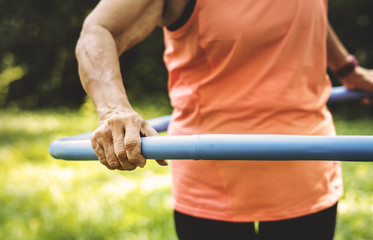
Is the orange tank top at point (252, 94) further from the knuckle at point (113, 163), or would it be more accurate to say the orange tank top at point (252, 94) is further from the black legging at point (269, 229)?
the knuckle at point (113, 163)

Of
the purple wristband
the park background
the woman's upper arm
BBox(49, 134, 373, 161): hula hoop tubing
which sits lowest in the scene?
the park background

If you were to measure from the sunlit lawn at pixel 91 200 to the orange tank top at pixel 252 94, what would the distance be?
161 centimetres

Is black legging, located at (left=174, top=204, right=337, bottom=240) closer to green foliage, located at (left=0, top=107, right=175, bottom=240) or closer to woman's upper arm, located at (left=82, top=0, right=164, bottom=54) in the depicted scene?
woman's upper arm, located at (left=82, top=0, right=164, bottom=54)

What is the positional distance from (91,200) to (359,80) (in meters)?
2.46

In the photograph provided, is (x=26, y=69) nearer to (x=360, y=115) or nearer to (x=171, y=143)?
(x=360, y=115)

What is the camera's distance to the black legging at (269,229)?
1.39 metres

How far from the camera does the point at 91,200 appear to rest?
3.51 metres

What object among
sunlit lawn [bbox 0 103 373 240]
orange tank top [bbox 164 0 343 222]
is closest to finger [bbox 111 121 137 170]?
orange tank top [bbox 164 0 343 222]

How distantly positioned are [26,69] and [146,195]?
28.1 feet

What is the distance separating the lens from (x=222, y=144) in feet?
3.04

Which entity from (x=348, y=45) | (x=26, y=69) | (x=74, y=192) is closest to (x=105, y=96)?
(x=74, y=192)

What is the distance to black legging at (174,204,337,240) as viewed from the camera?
1.39 metres

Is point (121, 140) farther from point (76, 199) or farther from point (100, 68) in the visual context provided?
point (76, 199)

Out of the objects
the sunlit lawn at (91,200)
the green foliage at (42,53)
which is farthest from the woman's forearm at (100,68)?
the green foliage at (42,53)
